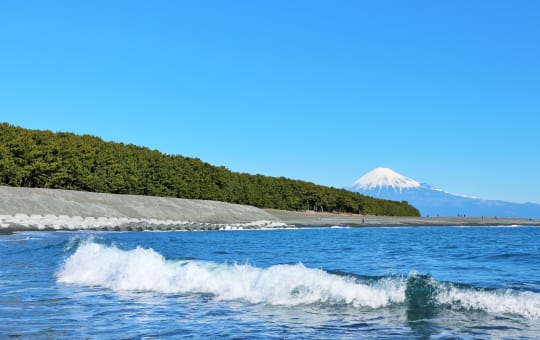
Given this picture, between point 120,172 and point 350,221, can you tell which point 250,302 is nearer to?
point 120,172

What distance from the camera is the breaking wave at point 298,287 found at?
45.2 feet

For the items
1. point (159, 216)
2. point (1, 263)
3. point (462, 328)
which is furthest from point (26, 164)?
point (462, 328)

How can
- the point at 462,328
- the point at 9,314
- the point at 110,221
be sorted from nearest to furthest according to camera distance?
the point at 462,328, the point at 9,314, the point at 110,221

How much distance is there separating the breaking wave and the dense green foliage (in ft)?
236

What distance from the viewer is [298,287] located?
15.5m

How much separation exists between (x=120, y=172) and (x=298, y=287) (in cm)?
9188

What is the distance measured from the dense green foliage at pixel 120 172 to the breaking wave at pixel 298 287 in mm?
71993

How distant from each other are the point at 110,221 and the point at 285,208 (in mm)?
85781

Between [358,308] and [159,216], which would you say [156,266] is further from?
[159,216]

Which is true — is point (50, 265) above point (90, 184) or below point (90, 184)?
below

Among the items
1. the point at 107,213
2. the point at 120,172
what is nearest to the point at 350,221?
the point at 120,172

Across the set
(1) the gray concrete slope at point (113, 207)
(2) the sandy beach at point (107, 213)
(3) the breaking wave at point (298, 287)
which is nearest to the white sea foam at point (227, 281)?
(3) the breaking wave at point (298, 287)

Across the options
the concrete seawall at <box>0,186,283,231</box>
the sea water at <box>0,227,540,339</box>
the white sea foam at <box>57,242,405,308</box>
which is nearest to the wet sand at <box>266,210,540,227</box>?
the concrete seawall at <box>0,186,283,231</box>

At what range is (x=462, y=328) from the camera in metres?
11.4
